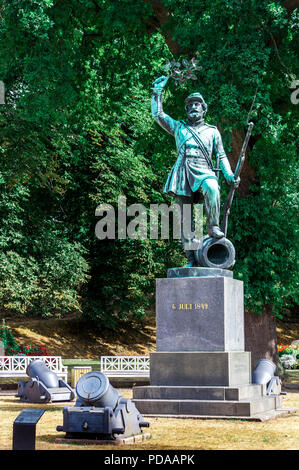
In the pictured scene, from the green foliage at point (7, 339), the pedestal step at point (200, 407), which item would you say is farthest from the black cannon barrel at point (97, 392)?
the green foliage at point (7, 339)

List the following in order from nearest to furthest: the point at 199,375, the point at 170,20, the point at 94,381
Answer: the point at 94,381
the point at 199,375
the point at 170,20

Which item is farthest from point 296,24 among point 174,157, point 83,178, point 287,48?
point 83,178

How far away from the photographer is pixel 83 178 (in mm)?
33000

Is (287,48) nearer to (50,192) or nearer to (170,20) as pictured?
(170,20)

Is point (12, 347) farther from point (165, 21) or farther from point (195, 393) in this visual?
point (195, 393)

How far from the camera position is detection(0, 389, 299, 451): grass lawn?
901 centimetres

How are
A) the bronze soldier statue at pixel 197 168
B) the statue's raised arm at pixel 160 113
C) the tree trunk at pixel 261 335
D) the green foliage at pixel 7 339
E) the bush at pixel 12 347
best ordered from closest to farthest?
the bronze soldier statue at pixel 197 168
the statue's raised arm at pixel 160 113
the tree trunk at pixel 261 335
the bush at pixel 12 347
the green foliage at pixel 7 339

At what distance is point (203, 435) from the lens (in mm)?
9867

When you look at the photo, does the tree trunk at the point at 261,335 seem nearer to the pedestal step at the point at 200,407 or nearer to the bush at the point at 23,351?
the pedestal step at the point at 200,407

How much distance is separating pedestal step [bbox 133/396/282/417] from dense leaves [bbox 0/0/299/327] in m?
6.57

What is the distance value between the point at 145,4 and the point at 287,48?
3.93 metres

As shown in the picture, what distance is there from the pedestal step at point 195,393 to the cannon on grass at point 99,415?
7.45 ft

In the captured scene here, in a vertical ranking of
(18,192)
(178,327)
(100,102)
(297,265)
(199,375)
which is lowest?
(199,375)

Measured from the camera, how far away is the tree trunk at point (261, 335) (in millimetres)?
19516
